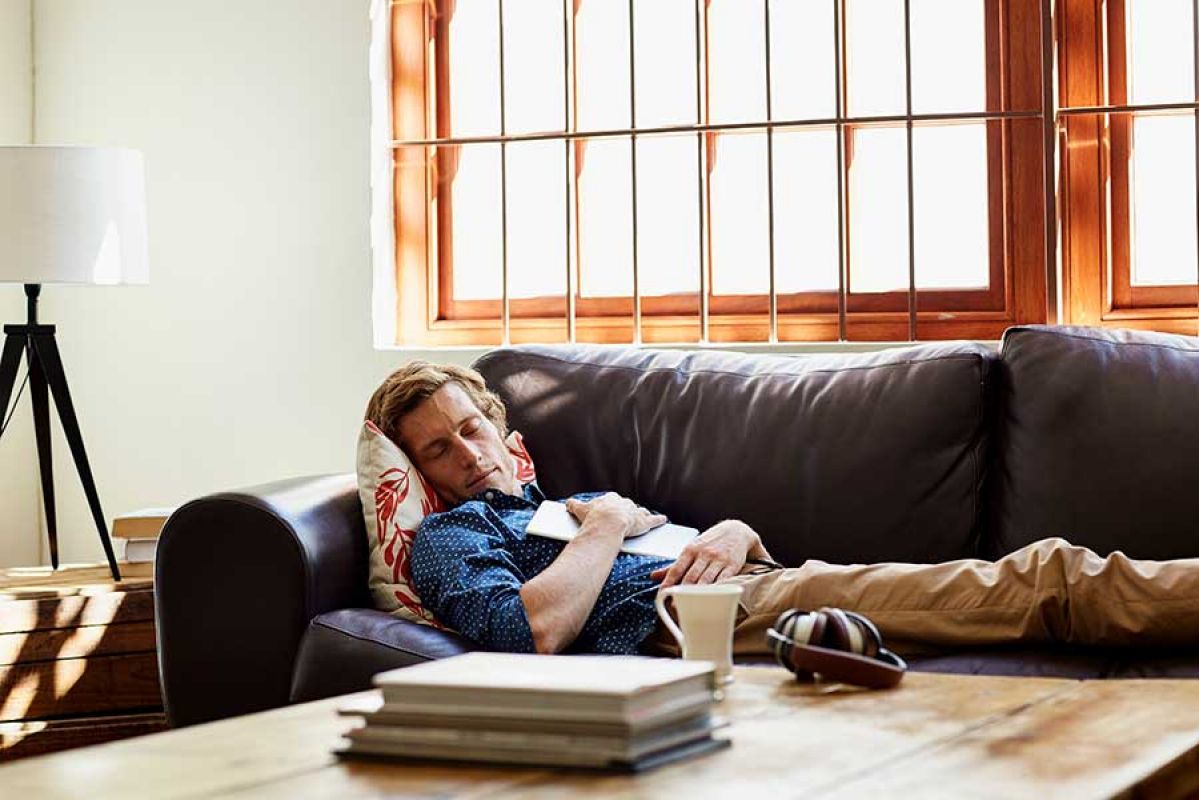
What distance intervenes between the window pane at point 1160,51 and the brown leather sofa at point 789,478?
72cm

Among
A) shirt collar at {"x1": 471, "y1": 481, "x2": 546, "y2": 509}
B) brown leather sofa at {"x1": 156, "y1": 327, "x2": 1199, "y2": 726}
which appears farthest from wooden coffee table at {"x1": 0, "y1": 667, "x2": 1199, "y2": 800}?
shirt collar at {"x1": 471, "y1": 481, "x2": 546, "y2": 509}

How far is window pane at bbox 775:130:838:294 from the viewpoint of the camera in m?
3.47

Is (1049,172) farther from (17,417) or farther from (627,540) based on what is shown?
(17,417)

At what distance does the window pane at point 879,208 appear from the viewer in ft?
11.2

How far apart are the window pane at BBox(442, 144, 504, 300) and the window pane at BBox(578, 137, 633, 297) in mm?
214

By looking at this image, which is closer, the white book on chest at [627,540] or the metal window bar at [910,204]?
the white book on chest at [627,540]

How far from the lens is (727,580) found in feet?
7.91

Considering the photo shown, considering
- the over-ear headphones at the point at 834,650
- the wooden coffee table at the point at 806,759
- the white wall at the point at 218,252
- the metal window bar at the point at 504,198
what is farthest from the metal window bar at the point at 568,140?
the wooden coffee table at the point at 806,759

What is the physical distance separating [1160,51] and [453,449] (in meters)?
1.64

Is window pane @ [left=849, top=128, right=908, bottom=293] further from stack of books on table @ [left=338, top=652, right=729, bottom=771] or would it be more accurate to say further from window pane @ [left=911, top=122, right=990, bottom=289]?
stack of books on table @ [left=338, top=652, right=729, bottom=771]

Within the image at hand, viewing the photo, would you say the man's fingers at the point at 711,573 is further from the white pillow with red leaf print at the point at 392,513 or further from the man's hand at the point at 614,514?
the white pillow with red leaf print at the point at 392,513

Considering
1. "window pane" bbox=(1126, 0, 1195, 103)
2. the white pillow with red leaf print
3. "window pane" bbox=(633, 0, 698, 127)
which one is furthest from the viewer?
"window pane" bbox=(633, 0, 698, 127)

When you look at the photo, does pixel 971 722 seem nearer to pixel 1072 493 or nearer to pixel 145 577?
pixel 1072 493

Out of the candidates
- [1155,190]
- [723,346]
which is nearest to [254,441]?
[723,346]
